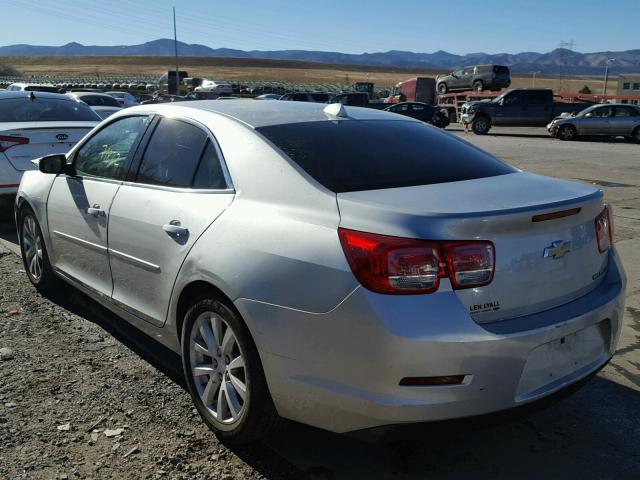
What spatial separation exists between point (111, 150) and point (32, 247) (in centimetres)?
156

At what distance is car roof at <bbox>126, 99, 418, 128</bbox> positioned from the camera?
3426 mm

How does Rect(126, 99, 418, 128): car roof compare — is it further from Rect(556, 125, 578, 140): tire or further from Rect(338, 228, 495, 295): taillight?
Rect(556, 125, 578, 140): tire

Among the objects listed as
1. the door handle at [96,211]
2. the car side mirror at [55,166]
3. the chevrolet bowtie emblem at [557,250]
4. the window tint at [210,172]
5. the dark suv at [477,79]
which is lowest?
the door handle at [96,211]

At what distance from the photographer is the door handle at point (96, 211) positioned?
151 inches

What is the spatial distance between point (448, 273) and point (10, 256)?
5499mm

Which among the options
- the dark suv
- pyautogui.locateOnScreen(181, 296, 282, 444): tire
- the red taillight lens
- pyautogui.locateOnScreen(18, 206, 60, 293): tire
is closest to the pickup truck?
the dark suv

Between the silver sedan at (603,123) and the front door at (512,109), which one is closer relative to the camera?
the silver sedan at (603,123)

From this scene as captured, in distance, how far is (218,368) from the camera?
9.94ft

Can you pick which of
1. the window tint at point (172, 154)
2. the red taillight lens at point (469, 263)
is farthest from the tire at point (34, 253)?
the red taillight lens at point (469, 263)

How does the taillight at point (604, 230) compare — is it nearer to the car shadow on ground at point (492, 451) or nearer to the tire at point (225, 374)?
the car shadow on ground at point (492, 451)

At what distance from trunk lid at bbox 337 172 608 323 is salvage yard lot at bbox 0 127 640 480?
1.68ft

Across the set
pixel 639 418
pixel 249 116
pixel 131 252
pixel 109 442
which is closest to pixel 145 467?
pixel 109 442

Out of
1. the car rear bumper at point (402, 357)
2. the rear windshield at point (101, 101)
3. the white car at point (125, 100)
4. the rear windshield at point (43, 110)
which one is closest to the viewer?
the car rear bumper at point (402, 357)

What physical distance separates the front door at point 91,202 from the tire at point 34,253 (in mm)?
328
